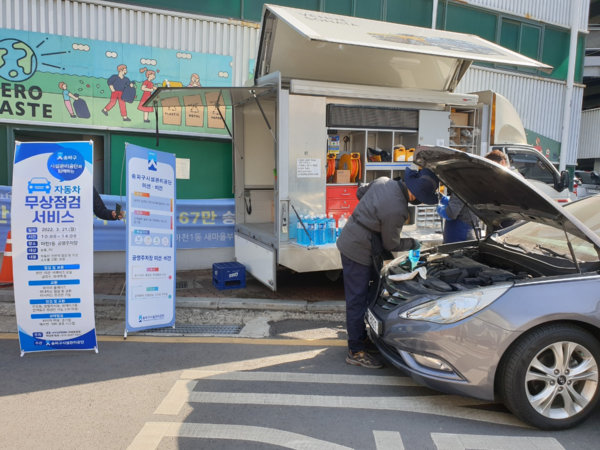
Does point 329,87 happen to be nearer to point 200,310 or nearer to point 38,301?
point 200,310

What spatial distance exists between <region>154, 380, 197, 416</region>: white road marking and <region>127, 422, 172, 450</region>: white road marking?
0.17 m

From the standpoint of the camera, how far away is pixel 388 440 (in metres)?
3.16

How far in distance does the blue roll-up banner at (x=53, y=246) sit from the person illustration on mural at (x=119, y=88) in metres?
3.32

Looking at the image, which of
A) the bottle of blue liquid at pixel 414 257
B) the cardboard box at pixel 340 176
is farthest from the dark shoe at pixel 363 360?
the cardboard box at pixel 340 176

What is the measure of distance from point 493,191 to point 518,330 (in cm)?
142

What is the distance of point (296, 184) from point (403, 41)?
219cm

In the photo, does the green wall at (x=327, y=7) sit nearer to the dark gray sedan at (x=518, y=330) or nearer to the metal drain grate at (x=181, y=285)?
the metal drain grate at (x=181, y=285)

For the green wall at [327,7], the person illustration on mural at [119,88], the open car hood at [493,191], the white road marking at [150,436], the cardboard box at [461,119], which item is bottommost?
the white road marking at [150,436]

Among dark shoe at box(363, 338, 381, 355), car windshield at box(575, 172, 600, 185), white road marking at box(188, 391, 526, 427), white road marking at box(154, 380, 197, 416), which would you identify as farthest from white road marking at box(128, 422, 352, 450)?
car windshield at box(575, 172, 600, 185)

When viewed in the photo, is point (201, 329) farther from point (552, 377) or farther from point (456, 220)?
point (552, 377)

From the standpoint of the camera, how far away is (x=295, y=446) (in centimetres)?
308

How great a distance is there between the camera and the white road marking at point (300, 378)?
4035 millimetres

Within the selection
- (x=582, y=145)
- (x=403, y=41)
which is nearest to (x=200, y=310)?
(x=403, y=41)

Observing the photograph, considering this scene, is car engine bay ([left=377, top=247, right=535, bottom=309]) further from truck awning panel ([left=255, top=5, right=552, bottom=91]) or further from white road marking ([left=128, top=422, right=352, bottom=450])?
truck awning panel ([left=255, top=5, right=552, bottom=91])
